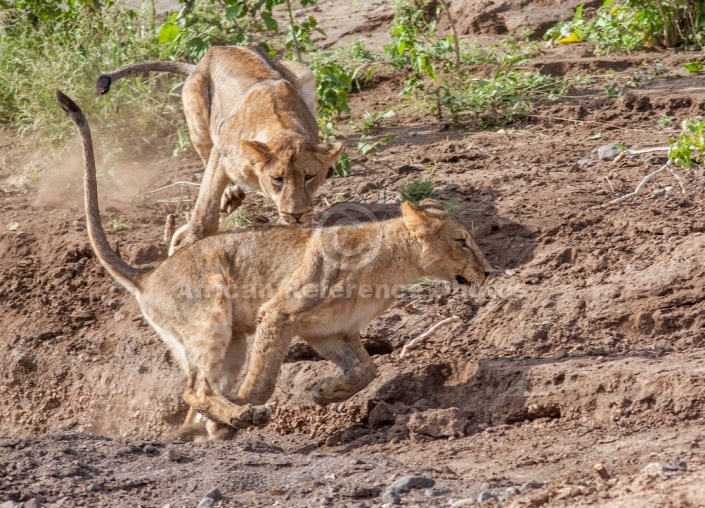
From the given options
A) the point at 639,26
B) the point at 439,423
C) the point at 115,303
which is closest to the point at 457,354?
the point at 439,423

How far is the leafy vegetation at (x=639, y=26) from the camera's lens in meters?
11.3

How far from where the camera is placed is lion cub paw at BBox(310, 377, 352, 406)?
6668mm

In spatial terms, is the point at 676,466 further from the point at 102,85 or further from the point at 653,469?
the point at 102,85

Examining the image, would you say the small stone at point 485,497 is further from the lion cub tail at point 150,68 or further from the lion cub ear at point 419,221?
the lion cub tail at point 150,68

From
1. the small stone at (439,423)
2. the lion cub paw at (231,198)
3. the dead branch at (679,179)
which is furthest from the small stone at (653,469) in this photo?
the lion cub paw at (231,198)

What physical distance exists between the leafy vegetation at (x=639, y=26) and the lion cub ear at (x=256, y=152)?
4927 millimetres

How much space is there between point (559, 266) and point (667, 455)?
2.79 m

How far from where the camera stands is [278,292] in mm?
6902

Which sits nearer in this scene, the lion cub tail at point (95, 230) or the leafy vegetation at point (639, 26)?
the lion cub tail at point (95, 230)

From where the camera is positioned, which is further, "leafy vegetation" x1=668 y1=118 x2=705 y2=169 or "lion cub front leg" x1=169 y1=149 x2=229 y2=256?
"lion cub front leg" x1=169 y1=149 x2=229 y2=256

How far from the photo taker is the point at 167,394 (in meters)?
7.72

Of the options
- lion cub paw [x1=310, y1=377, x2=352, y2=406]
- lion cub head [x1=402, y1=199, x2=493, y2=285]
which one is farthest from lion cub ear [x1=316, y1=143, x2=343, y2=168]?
lion cub paw [x1=310, y1=377, x2=352, y2=406]

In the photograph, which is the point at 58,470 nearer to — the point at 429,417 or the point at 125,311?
the point at 429,417
